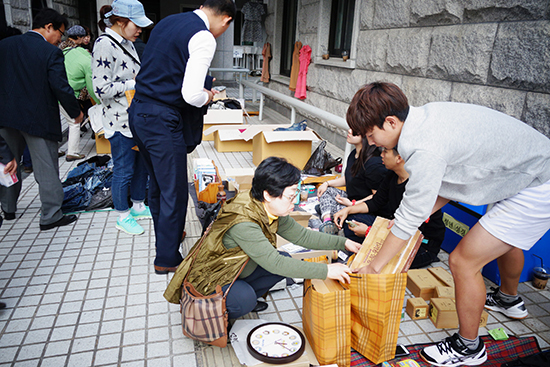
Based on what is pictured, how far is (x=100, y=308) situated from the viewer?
2488 millimetres

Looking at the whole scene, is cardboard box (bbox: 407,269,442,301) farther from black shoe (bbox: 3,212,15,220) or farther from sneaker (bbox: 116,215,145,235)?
black shoe (bbox: 3,212,15,220)

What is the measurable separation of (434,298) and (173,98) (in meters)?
2.07

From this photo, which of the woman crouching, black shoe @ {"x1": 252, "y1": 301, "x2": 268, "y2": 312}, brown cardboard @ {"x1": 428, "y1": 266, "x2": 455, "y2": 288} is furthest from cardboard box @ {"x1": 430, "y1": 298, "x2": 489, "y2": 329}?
black shoe @ {"x1": 252, "y1": 301, "x2": 268, "y2": 312}

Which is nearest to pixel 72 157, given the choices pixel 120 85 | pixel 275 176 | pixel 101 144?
pixel 101 144

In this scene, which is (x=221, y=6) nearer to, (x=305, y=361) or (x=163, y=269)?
(x=163, y=269)

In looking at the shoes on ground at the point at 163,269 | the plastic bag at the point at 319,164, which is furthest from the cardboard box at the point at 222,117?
the shoes on ground at the point at 163,269

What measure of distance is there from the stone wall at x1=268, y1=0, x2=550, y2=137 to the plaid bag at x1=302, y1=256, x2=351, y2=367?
230 centimetres

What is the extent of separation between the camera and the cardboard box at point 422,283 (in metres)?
2.63

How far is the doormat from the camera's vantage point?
82.0 inches

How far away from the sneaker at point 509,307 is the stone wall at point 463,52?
1362 mm

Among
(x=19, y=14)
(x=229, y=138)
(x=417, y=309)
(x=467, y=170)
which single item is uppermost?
(x=19, y=14)

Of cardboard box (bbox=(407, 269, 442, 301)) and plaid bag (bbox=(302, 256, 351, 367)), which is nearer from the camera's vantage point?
plaid bag (bbox=(302, 256, 351, 367))

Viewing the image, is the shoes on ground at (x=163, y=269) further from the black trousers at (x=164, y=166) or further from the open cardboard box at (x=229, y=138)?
the open cardboard box at (x=229, y=138)

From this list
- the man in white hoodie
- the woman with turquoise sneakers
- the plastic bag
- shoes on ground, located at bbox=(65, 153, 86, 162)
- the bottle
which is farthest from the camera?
shoes on ground, located at bbox=(65, 153, 86, 162)
